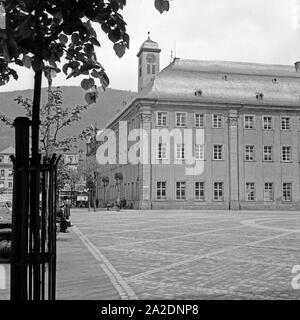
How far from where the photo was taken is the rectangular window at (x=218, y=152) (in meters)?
54.6

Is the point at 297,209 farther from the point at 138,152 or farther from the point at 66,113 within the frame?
the point at 66,113

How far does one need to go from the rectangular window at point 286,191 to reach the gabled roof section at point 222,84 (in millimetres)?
8797

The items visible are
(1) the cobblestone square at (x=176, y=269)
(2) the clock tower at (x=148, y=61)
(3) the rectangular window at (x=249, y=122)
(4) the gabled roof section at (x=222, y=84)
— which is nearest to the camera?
(1) the cobblestone square at (x=176, y=269)

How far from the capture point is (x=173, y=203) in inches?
2072

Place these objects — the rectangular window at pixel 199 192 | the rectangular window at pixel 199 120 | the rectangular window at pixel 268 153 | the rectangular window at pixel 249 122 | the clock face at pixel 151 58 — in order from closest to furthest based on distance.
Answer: the rectangular window at pixel 199 192
the rectangular window at pixel 199 120
the rectangular window at pixel 249 122
the rectangular window at pixel 268 153
the clock face at pixel 151 58

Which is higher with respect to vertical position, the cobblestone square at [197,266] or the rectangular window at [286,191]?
the rectangular window at [286,191]

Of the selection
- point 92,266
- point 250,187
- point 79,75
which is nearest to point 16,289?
point 79,75

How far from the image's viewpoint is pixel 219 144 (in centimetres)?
5481

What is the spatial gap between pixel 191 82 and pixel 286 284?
163ft

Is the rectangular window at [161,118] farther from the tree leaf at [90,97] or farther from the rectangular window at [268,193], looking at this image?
A: the tree leaf at [90,97]

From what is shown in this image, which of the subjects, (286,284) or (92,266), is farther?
(92,266)

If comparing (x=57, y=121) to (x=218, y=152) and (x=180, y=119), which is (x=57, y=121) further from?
(x=218, y=152)

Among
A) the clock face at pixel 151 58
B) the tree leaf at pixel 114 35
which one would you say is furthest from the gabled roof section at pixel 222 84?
the tree leaf at pixel 114 35

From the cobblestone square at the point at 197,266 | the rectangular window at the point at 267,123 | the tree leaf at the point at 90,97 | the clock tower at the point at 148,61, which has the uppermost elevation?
the clock tower at the point at 148,61
